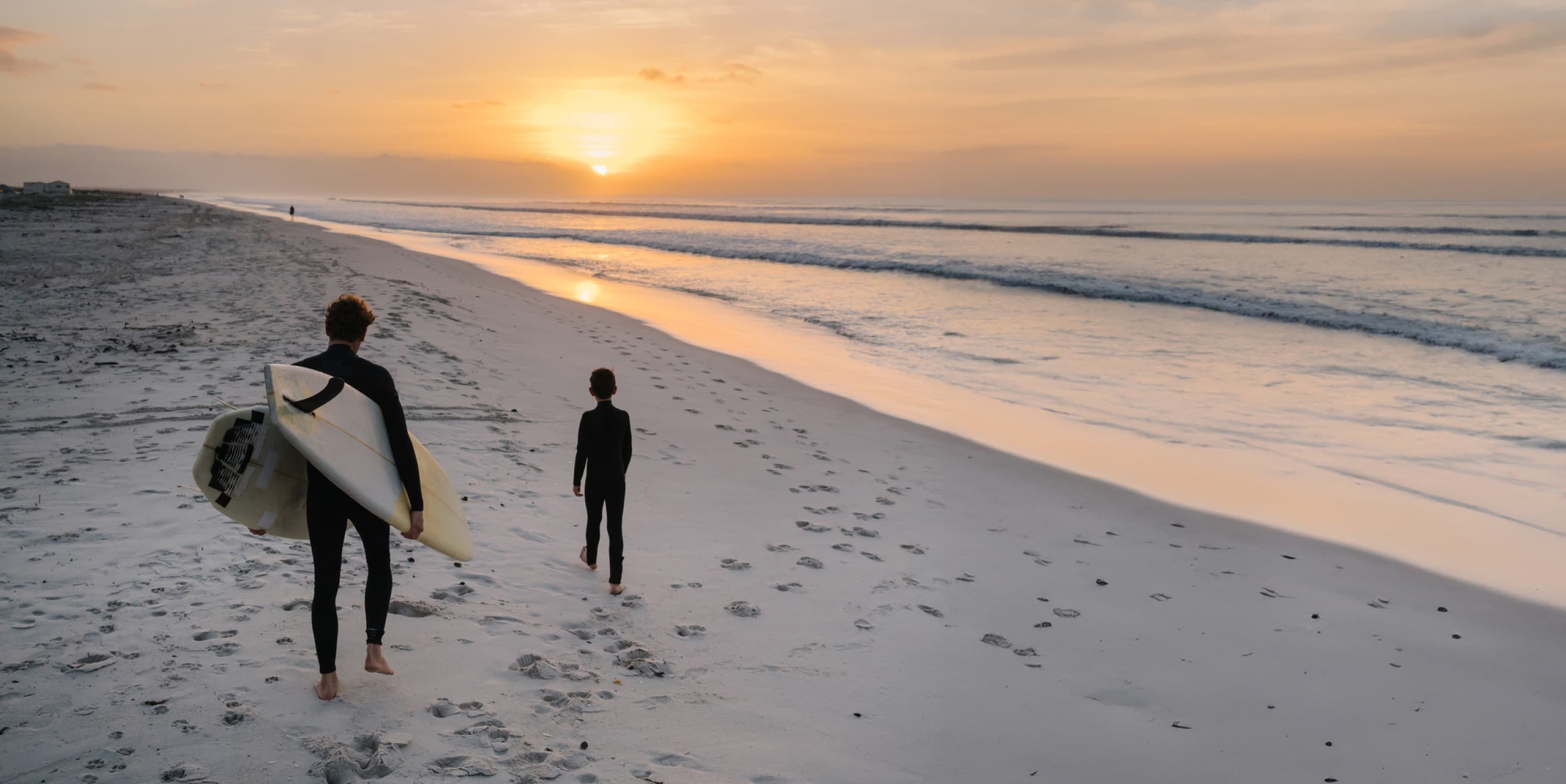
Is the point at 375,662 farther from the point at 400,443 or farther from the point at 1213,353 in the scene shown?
the point at 1213,353

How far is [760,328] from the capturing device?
60.8 feet

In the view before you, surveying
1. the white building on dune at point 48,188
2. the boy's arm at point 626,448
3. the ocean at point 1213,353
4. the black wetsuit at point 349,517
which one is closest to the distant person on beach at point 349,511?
the black wetsuit at point 349,517

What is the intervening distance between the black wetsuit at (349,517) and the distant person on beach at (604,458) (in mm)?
1623

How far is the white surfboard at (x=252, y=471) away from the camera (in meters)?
3.46

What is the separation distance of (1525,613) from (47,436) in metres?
11.2

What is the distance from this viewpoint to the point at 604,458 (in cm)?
532

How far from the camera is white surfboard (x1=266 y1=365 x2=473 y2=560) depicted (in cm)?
325

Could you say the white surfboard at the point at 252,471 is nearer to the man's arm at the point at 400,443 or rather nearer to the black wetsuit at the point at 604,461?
the man's arm at the point at 400,443

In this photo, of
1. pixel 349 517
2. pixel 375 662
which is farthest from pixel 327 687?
pixel 349 517

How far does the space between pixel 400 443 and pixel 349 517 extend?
388 mm

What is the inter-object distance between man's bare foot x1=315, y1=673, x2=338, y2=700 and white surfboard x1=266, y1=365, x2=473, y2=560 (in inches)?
26.2

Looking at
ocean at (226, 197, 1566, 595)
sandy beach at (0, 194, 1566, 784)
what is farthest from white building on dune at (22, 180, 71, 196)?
sandy beach at (0, 194, 1566, 784)

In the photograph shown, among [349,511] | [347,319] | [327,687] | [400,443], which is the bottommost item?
[327,687]

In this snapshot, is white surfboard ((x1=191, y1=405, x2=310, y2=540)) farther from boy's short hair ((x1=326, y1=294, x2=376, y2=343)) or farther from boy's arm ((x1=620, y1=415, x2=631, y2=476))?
boy's arm ((x1=620, y1=415, x2=631, y2=476))
